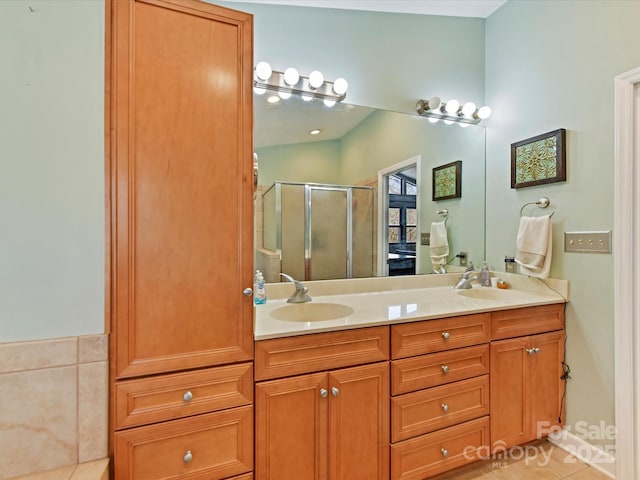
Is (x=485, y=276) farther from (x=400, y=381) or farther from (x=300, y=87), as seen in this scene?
(x=300, y=87)

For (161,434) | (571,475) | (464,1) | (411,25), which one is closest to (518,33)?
(464,1)

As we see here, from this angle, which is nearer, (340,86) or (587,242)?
(587,242)

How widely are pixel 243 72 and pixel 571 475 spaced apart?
98.6 inches

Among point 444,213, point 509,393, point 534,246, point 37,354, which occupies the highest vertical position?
point 444,213

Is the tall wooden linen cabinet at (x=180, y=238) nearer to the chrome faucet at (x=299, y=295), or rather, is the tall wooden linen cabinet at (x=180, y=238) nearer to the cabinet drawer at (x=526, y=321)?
the chrome faucet at (x=299, y=295)

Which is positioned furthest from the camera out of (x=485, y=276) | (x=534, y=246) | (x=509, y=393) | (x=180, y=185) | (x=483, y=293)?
(x=485, y=276)

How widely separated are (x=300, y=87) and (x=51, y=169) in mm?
1294

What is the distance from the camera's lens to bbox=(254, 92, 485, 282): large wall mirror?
177cm

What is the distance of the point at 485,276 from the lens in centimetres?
219

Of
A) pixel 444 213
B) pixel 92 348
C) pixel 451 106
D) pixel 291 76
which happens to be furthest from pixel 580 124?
pixel 92 348

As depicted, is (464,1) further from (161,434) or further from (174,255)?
(161,434)

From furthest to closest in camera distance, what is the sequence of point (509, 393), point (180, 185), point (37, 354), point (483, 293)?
1. point (483, 293)
2. point (509, 393)
3. point (180, 185)
4. point (37, 354)

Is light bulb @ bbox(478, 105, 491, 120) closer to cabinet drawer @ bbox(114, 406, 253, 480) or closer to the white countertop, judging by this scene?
the white countertop

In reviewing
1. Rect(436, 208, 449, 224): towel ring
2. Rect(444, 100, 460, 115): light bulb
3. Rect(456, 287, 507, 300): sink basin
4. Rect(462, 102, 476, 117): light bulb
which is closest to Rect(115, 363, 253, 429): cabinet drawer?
Rect(456, 287, 507, 300): sink basin
